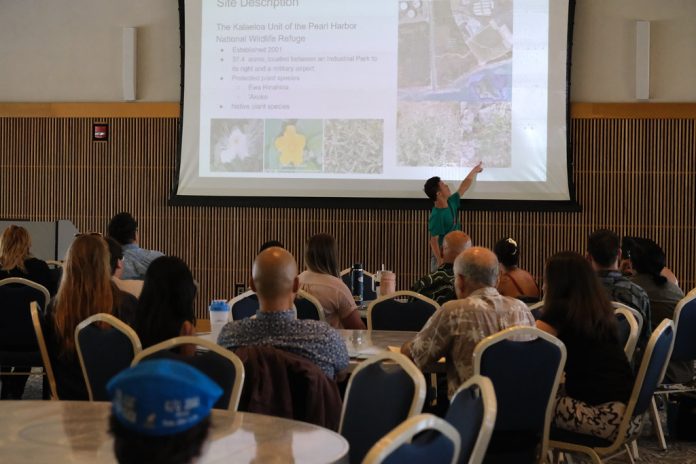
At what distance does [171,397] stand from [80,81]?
32.6 ft

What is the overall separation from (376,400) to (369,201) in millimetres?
7008

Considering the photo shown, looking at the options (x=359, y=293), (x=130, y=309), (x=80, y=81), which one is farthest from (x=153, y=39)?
(x=130, y=309)

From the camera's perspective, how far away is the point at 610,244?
5.61 meters

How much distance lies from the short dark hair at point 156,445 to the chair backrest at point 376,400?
1568mm

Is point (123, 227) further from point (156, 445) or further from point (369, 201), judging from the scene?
point (156, 445)

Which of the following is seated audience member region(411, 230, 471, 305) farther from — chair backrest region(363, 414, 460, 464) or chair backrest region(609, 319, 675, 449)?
chair backrest region(363, 414, 460, 464)

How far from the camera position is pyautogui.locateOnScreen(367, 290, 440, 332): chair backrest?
5.68 m

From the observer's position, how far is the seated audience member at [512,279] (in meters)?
6.11

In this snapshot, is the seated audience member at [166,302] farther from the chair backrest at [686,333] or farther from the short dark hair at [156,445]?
the chair backrest at [686,333]

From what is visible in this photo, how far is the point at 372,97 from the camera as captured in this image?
32.7 ft

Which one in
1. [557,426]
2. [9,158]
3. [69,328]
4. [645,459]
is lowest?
[645,459]

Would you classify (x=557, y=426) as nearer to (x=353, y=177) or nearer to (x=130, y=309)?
(x=130, y=309)

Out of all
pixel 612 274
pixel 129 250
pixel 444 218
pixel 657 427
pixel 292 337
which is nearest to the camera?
pixel 292 337

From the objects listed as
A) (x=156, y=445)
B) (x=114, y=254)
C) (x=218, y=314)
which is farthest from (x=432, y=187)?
(x=156, y=445)
